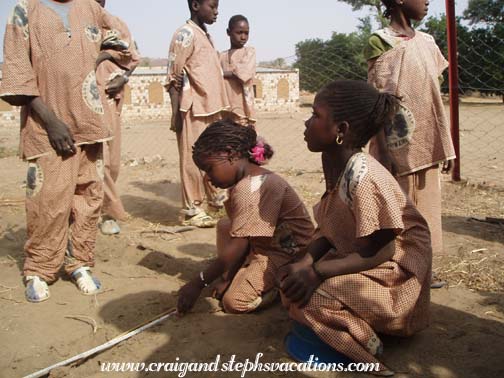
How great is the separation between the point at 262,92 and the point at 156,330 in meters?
20.3

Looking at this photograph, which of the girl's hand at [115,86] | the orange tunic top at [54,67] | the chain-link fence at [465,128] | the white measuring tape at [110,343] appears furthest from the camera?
the chain-link fence at [465,128]

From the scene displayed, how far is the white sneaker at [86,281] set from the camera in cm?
308

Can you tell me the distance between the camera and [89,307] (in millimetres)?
2889

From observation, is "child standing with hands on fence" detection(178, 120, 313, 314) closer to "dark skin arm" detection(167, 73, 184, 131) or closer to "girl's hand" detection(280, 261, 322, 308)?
"girl's hand" detection(280, 261, 322, 308)

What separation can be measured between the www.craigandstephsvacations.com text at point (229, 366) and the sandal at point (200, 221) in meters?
2.42

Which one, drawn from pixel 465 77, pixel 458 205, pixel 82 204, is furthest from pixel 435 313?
pixel 465 77

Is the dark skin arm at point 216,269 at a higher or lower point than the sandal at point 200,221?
higher

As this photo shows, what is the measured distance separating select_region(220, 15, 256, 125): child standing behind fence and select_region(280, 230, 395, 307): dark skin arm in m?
3.40

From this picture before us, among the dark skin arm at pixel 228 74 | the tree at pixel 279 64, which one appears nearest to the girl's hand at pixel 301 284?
the dark skin arm at pixel 228 74

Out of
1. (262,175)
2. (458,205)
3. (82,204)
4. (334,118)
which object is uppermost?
(334,118)

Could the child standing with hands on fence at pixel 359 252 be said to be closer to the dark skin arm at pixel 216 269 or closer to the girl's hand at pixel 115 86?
the dark skin arm at pixel 216 269

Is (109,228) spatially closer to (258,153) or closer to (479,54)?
(258,153)

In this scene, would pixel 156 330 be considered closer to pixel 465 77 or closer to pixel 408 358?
pixel 408 358

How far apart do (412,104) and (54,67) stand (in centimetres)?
203
